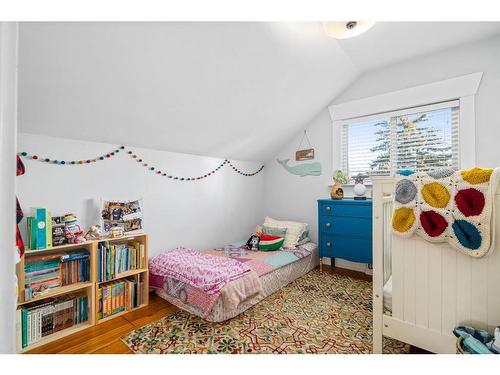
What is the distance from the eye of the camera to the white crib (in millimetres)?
1068

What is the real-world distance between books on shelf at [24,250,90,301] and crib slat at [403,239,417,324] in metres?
2.27

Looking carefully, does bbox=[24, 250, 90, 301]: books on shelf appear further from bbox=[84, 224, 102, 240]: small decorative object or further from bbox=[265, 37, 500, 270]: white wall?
bbox=[265, 37, 500, 270]: white wall

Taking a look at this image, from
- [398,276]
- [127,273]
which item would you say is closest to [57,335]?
[127,273]

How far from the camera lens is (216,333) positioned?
176 centimetres

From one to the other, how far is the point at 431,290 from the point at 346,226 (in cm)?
151

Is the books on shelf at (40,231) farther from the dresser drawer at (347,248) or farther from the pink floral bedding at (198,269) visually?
the dresser drawer at (347,248)

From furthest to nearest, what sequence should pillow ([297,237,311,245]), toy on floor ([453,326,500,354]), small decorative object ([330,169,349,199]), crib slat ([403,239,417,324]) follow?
pillow ([297,237,311,245])
small decorative object ([330,169,349,199])
crib slat ([403,239,417,324])
toy on floor ([453,326,500,354])

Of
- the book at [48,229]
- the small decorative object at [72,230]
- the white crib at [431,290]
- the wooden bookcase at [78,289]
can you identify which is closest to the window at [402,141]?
the white crib at [431,290]

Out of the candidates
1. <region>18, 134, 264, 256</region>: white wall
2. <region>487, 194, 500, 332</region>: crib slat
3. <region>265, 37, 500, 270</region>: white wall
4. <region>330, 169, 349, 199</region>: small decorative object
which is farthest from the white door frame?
<region>265, 37, 500, 270</region>: white wall

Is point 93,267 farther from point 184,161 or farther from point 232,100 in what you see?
point 232,100

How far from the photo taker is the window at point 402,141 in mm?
2523

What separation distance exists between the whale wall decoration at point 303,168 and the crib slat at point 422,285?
2.22 metres
